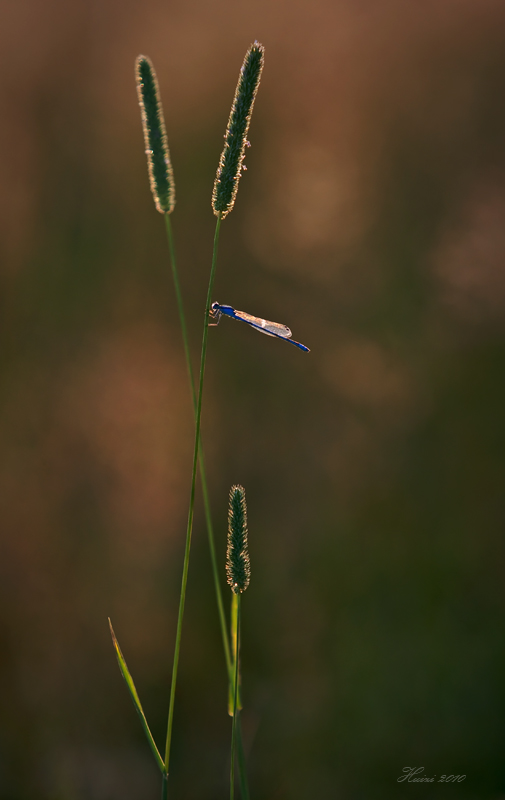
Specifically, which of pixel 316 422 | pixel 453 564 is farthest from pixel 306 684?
pixel 316 422

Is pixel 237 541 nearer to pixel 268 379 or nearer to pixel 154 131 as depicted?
pixel 154 131

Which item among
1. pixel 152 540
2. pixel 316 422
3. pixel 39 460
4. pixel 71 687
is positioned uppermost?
pixel 316 422

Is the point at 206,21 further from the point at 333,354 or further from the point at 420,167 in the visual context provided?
the point at 333,354

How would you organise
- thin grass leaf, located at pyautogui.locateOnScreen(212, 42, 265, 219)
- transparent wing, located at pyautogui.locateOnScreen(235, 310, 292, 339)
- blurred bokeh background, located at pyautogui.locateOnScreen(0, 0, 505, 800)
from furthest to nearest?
blurred bokeh background, located at pyautogui.locateOnScreen(0, 0, 505, 800), transparent wing, located at pyautogui.locateOnScreen(235, 310, 292, 339), thin grass leaf, located at pyautogui.locateOnScreen(212, 42, 265, 219)

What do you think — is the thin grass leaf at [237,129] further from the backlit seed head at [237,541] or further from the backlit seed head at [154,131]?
the backlit seed head at [237,541]

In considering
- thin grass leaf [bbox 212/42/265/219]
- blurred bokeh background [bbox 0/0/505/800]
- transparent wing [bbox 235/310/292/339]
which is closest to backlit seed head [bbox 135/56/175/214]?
thin grass leaf [bbox 212/42/265/219]

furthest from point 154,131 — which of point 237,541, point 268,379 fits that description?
point 268,379

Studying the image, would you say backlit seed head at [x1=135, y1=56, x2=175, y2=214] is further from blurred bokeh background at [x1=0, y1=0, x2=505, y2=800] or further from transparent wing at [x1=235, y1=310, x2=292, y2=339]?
blurred bokeh background at [x1=0, y1=0, x2=505, y2=800]

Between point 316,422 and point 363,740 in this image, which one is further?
point 316,422
